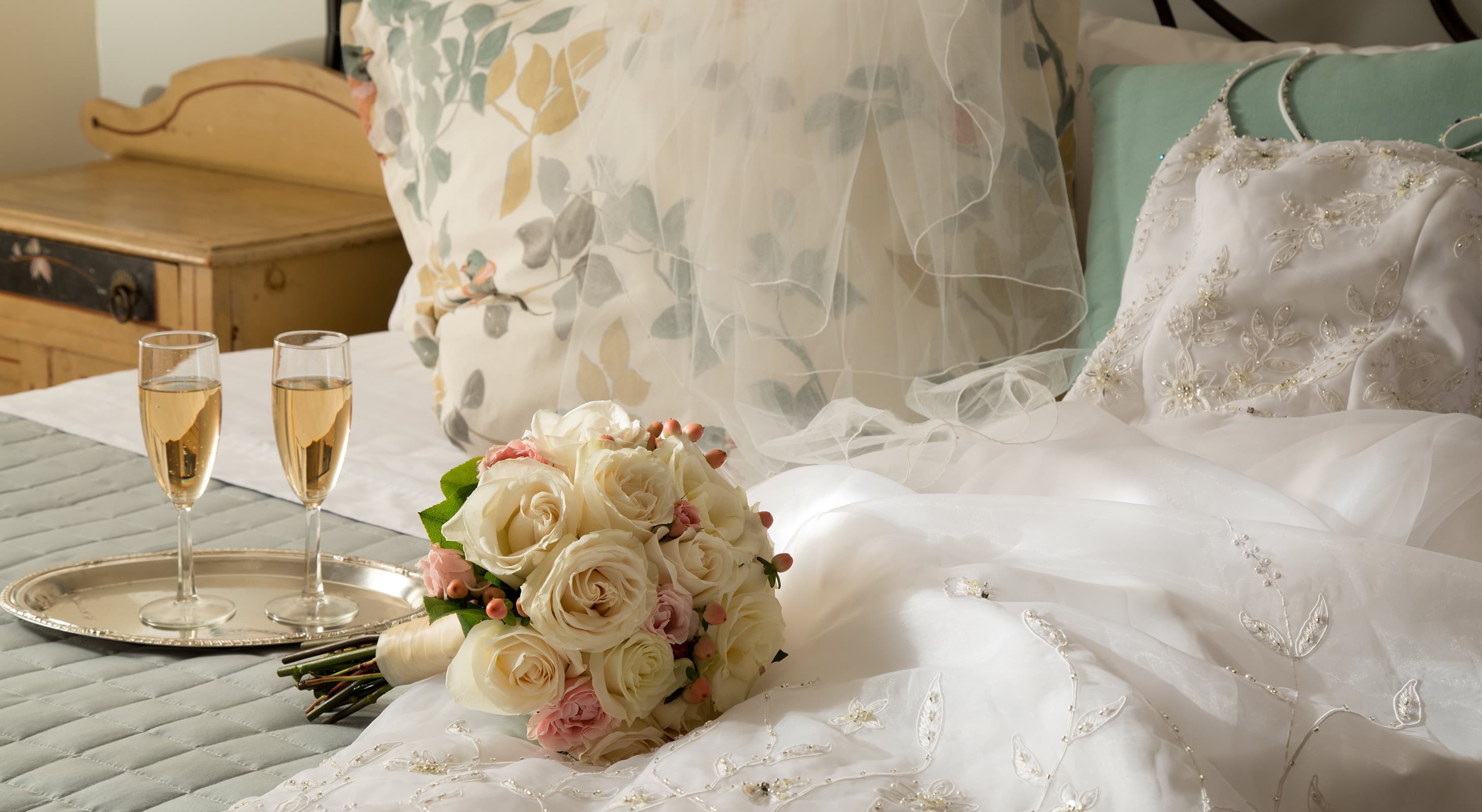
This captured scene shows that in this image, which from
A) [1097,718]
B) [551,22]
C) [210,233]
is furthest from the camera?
[210,233]

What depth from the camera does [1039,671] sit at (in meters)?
0.64

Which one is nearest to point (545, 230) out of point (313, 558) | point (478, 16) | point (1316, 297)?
point (478, 16)

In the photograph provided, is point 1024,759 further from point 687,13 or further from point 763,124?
point 687,13

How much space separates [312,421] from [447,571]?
0.96 ft

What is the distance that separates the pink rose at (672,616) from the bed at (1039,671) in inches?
2.2

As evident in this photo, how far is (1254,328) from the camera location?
1106 mm

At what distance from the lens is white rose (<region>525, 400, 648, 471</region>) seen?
75 centimetres

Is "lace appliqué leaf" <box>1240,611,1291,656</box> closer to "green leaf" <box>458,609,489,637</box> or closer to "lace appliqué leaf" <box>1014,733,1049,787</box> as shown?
"lace appliqué leaf" <box>1014,733,1049,787</box>

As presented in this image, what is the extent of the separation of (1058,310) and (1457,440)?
1.25ft

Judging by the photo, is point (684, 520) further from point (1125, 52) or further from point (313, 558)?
point (1125, 52)

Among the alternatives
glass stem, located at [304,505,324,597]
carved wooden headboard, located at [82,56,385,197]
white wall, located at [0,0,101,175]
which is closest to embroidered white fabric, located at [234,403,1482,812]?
glass stem, located at [304,505,324,597]

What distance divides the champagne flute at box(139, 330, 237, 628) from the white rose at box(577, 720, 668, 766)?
40 centimetres

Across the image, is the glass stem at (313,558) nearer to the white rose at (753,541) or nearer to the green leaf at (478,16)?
the white rose at (753,541)

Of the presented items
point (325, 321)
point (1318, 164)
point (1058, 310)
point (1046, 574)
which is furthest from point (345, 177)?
point (1046, 574)
